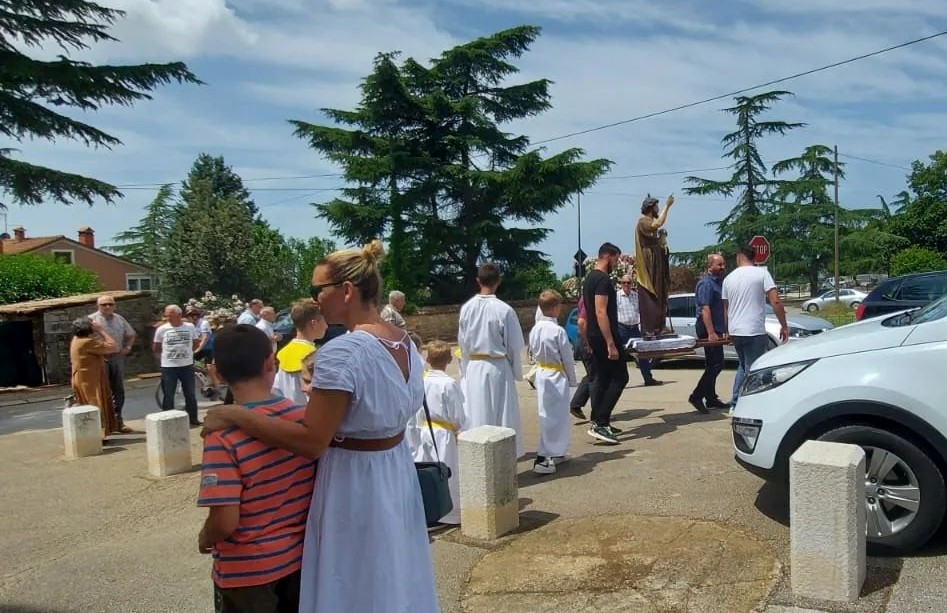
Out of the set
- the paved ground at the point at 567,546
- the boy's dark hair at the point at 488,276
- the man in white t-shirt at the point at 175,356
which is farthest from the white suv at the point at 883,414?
the man in white t-shirt at the point at 175,356

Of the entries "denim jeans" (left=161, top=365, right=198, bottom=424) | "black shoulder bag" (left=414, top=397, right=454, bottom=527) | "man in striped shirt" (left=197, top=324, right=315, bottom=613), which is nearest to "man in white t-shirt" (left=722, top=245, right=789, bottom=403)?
"black shoulder bag" (left=414, top=397, right=454, bottom=527)

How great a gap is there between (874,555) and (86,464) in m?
8.00

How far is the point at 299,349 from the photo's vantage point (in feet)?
20.7

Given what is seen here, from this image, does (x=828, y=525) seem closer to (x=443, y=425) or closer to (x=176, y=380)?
(x=443, y=425)

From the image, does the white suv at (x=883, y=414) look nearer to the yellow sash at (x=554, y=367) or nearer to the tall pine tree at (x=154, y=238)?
the yellow sash at (x=554, y=367)

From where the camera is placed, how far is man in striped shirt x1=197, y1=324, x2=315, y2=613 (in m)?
2.46

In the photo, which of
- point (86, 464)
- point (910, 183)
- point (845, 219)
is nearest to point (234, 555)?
point (86, 464)

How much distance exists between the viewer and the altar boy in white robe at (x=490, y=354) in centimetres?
663

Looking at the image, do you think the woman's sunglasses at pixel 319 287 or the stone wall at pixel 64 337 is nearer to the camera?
the woman's sunglasses at pixel 319 287

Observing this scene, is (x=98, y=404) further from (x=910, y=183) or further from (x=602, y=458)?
(x=910, y=183)

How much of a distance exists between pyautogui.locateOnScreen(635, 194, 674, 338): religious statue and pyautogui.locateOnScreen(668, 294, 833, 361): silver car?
4317 mm

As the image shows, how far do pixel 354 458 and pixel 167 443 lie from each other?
241 inches

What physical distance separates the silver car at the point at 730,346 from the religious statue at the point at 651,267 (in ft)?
14.2

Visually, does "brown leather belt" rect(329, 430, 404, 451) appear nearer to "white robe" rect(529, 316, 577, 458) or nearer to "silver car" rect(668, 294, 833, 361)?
"white robe" rect(529, 316, 577, 458)
